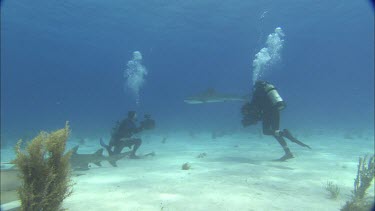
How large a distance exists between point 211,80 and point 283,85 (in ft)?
126

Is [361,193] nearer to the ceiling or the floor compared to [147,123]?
nearer to the floor

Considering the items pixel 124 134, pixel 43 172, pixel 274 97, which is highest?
pixel 274 97

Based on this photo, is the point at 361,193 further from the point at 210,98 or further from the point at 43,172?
the point at 210,98

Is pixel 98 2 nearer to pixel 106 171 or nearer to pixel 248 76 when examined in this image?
pixel 106 171

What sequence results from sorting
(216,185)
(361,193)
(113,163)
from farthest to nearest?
1. (113,163)
2. (216,185)
3. (361,193)

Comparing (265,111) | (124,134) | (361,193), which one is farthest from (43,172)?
(265,111)

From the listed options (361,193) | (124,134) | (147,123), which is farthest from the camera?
(124,134)

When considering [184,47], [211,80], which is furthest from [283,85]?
[184,47]

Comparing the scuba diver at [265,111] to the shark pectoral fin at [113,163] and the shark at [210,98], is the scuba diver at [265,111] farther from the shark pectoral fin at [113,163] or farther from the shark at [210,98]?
the shark pectoral fin at [113,163]

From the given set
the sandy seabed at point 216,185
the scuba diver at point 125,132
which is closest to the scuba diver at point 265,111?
the sandy seabed at point 216,185

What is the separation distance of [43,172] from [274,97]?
26.9ft

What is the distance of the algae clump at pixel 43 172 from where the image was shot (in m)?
4.28

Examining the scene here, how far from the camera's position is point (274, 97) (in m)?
10.5

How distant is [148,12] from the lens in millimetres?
39812
